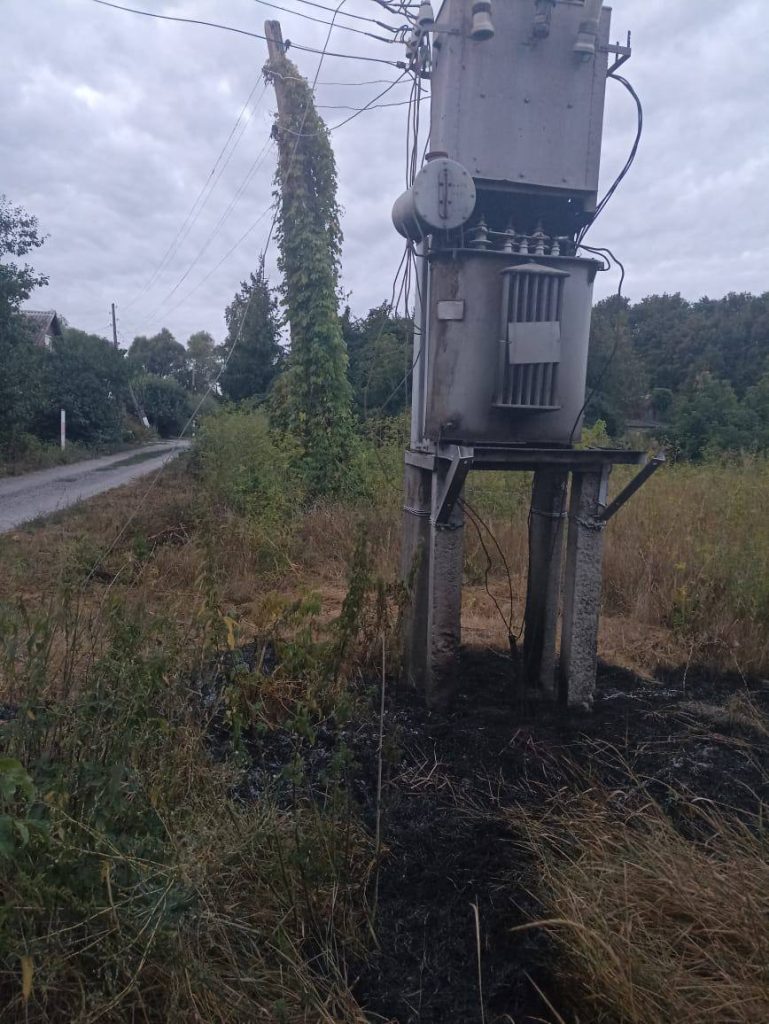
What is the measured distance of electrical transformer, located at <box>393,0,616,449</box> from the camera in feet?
11.5

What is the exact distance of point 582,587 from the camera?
3805 millimetres

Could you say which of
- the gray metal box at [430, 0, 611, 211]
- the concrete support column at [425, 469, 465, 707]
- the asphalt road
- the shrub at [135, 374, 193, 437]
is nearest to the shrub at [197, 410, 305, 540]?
the asphalt road

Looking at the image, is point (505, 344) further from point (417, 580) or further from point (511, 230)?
point (417, 580)

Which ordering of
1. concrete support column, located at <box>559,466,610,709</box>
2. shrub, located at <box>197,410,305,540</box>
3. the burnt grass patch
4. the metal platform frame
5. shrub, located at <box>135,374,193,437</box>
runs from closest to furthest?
the burnt grass patch → the metal platform frame → concrete support column, located at <box>559,466,610,709</box> → shrub, located at <box>197,410,305,540</box> → shrub, located at <box>135,374,193,437</box>

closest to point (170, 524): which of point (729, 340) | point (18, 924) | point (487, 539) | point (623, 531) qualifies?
point (487, 539)

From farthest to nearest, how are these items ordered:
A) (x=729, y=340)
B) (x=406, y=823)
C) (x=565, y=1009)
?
(x=729, y=340) → (x=406, y=823) → (x=565, y=1009)

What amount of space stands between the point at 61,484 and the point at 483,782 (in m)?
15.2

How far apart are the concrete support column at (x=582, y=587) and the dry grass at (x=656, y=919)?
4.05 ft

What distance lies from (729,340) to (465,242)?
33399 mm

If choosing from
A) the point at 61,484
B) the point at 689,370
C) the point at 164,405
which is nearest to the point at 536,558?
the point at 61,484

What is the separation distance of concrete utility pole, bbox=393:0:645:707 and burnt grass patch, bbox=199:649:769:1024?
0.35 metres

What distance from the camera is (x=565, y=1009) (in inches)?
79.6

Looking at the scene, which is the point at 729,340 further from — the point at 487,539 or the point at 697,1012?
the point at 697,1012

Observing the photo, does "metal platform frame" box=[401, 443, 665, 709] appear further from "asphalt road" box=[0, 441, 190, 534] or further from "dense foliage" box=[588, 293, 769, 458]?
"dense foliage" box=[588, 293, 769, 458]
